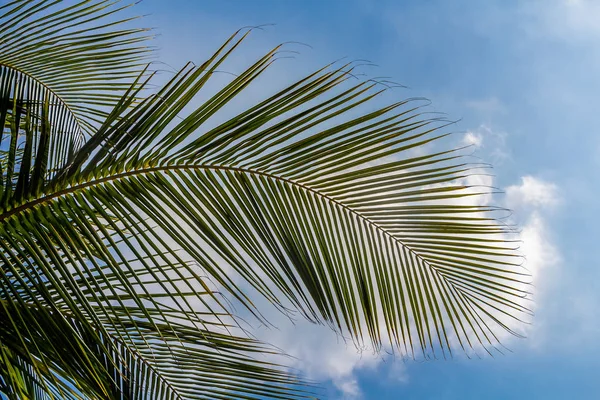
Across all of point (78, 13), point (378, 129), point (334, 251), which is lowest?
point (334, 251)

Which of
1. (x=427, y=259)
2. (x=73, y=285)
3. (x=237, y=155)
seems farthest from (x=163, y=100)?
(x=427, y=259)

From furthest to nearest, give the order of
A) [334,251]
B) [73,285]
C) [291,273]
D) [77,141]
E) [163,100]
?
[77,141], [334,251], [291,273], [163,100], [73,285]

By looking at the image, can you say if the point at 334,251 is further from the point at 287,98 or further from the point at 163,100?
the point at 163,100

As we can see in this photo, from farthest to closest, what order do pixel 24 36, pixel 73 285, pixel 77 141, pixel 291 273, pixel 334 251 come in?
pixel 77 141, pixel 24 36, pixel 334 251, pixel 291 273, pixel 73 285

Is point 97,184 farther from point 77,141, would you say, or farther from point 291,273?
point 77,141

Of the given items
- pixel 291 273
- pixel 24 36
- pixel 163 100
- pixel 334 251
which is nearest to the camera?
pixel 163 100

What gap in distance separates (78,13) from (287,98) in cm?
206

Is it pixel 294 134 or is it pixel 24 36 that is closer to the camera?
pixel 294 134

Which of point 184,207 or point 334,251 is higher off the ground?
point 334,251

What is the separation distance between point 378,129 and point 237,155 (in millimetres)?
438

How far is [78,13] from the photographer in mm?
3121

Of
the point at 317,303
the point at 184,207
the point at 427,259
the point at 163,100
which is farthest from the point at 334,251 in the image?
the point at 163,100

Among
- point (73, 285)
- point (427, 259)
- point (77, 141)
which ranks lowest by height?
point (73, 285)

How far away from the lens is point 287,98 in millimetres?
1610
